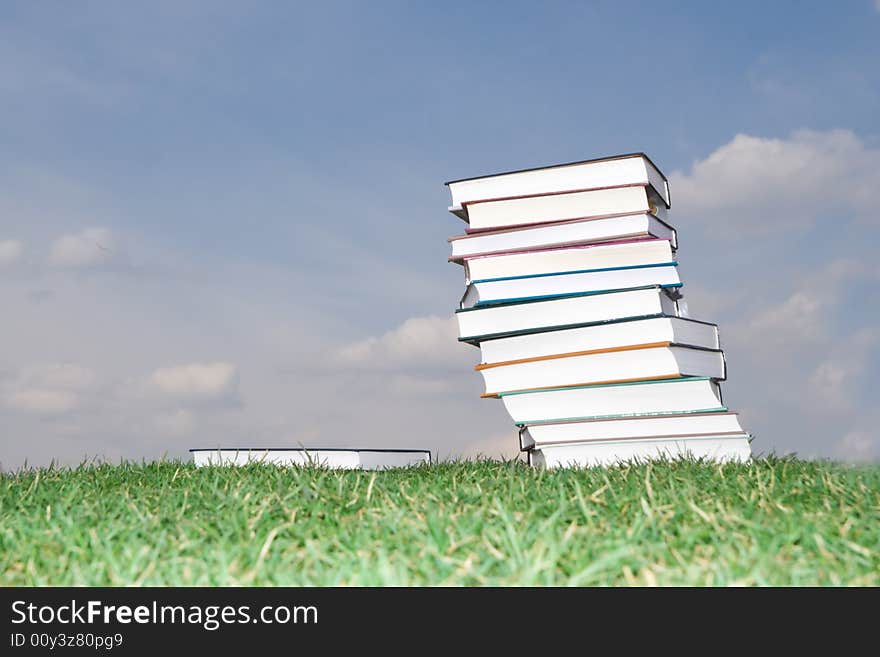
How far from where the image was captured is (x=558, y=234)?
14.5ft

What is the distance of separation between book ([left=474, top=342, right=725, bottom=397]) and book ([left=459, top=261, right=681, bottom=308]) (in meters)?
0.32

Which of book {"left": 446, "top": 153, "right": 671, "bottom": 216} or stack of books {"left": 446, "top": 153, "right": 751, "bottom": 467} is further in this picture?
book {"left": 446, "top": 153, "right": 671, "bottom": 216}

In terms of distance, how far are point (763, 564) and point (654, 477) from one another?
54.1 inches

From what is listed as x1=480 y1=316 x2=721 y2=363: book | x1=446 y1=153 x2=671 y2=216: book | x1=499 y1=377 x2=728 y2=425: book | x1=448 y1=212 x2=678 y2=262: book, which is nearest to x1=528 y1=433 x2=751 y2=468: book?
x1=499 y1=377 x2=728 y2=425: book

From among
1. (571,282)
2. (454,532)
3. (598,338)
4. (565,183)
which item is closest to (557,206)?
(565,183)

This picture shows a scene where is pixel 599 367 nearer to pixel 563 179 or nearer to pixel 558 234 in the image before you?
pixel 558 234

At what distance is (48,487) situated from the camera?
11.5 ft

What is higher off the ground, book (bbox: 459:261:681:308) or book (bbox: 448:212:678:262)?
book (bbox: 448:212:678:262)

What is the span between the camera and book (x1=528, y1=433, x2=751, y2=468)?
4.20 metres

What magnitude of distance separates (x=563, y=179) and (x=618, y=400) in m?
1.16

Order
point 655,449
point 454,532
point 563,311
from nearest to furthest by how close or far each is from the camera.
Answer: point 454,532 < point 655,449 < point 563,311

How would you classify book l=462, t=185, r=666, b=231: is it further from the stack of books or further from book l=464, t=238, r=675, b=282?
book l=464, t=238, r=675, b=282

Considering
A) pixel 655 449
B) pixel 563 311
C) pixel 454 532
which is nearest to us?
pixel 454 532
